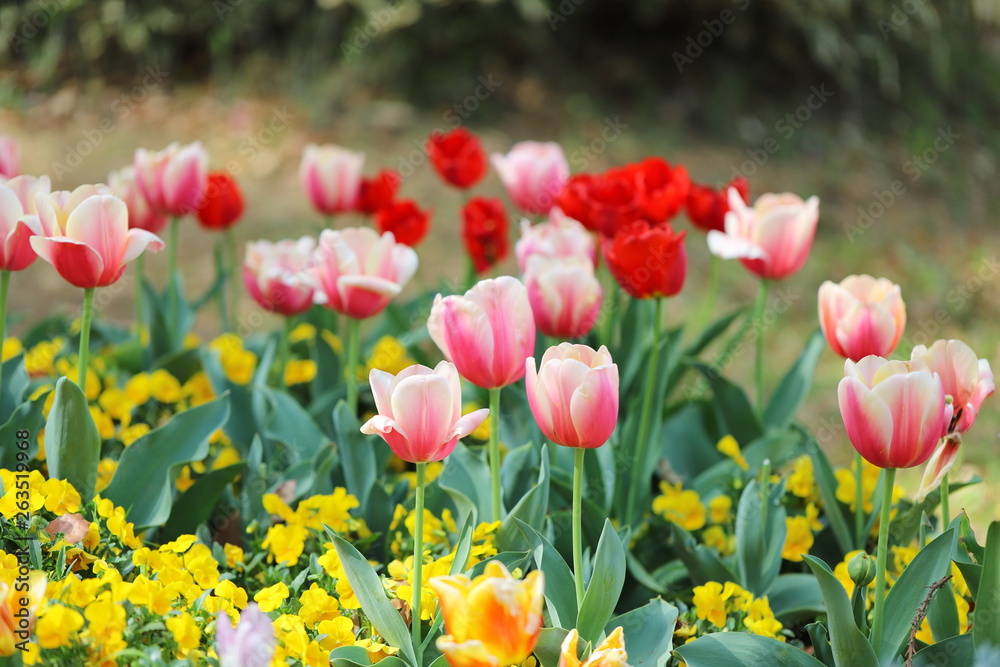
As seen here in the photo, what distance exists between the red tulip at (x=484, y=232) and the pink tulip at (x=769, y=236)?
1.64 feet

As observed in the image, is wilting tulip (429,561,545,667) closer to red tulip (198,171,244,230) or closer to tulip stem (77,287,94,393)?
tulip stem (77,287,94,393)

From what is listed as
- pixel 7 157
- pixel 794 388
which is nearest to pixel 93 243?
pixel 7 157

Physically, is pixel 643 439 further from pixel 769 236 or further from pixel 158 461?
pixel 158 461

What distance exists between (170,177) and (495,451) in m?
1.06

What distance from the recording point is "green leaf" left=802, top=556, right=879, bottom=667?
1.26 meters

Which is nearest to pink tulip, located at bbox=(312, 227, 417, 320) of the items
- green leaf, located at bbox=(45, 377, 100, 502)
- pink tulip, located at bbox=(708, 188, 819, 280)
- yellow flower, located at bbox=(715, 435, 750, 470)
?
green leaf, located at bbox=(45, 377, 100, 502)

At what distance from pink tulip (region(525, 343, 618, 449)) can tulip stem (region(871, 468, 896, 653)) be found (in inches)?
15.7

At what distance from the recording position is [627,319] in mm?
2225

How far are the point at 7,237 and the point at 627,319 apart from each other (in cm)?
127

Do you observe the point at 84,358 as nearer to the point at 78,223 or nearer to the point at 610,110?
the point at 78,223

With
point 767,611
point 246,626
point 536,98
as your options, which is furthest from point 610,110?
point 246,626

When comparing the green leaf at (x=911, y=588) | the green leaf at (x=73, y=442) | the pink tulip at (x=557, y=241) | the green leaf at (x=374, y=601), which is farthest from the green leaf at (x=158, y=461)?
the green leaf at (x=911, y=588)

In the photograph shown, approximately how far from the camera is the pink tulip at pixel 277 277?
78.4 inches

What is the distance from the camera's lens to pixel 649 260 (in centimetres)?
170
